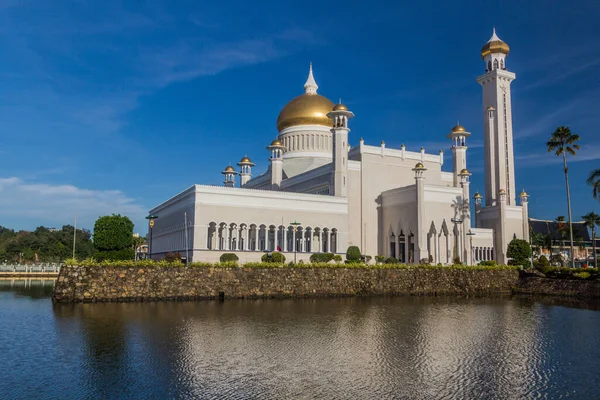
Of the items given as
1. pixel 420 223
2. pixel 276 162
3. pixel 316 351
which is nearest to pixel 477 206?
pixel 420 223

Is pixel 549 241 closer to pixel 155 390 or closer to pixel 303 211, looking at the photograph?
pixel 303 211

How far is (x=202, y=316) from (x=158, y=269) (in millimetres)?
7388

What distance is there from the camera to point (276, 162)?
52250 mm

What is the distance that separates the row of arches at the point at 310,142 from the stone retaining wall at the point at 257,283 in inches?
858

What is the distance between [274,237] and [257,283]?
1219 centimetres

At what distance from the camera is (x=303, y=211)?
1644 inches

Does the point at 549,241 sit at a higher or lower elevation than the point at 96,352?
higher

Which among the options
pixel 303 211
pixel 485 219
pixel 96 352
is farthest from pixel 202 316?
pixel 485 219

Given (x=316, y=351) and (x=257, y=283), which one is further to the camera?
(x=257, y=283)

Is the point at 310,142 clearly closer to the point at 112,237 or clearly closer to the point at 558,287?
the point at 112,237

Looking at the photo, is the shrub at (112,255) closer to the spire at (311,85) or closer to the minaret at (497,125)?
the spire at (311,85)

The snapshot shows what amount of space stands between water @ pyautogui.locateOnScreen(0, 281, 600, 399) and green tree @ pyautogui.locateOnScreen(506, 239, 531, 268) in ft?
70.1

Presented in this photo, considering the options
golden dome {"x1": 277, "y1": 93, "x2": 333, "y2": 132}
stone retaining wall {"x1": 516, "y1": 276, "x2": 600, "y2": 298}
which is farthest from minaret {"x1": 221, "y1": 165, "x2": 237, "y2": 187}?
stone retaining wall {"x1": 516, "y1": 276, "x2": 600, "y2": 298}

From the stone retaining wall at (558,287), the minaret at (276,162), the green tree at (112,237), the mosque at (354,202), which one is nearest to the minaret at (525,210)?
the mosque at (354,202)
